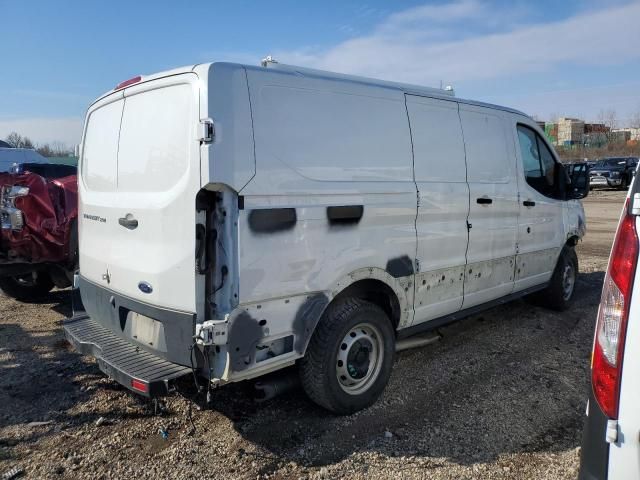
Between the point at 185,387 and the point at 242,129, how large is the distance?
90.6 inches

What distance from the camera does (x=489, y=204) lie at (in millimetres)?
4816

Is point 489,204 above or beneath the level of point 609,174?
beneath

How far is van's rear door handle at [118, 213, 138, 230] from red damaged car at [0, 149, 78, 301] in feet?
9.31

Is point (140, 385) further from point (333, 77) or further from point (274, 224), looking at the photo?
point (333, 77)

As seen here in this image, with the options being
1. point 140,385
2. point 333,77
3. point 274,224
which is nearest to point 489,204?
point 333,77

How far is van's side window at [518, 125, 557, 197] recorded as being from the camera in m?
5.46

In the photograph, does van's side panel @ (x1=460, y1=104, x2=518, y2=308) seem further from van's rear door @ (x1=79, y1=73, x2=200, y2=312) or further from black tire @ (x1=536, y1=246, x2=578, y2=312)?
van's rear door @ (x1=79, y1=73, x2=200, y2=312)

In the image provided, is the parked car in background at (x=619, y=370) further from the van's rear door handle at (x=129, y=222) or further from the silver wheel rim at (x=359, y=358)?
the van's rear door handle at (x=129, y=222)

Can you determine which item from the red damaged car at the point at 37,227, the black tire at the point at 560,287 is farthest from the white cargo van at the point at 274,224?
the black tire at the point at 560,287

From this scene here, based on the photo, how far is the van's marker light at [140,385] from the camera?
9.84 feet

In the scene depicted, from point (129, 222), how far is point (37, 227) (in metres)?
3.13

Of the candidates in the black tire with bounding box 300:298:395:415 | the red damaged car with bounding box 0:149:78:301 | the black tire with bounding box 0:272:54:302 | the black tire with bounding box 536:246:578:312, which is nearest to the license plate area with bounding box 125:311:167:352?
the black tire with bounding box 300:298:395:415

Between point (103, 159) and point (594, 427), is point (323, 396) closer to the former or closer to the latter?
point (594, 427)

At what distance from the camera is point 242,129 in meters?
2.97
